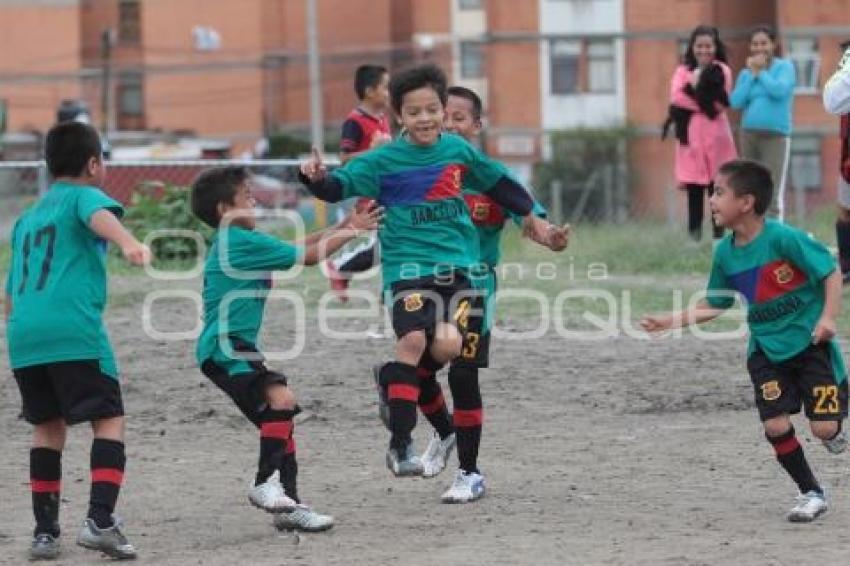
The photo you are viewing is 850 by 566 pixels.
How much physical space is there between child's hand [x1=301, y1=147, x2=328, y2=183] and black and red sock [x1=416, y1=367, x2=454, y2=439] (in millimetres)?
1092

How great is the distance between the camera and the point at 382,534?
7141mm

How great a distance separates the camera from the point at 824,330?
7109 mm

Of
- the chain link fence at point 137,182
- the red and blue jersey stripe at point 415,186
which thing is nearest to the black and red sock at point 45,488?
the red and blue jersey stripe at point 415,186

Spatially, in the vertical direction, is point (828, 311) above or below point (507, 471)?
above

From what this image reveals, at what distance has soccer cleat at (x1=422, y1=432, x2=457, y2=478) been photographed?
26.3 ft

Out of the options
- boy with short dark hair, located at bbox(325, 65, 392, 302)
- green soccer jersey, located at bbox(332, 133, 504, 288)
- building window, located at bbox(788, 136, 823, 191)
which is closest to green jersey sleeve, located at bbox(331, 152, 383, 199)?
green soccer jersey, located at bbox(332, 133, 504, 288)

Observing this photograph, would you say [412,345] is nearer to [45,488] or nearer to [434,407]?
[434,407]

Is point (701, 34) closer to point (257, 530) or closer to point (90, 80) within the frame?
point (257, 530)

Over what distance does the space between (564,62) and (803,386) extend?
5421 centimetres

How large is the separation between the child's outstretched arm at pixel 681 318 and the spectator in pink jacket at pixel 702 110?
8572 millimetres

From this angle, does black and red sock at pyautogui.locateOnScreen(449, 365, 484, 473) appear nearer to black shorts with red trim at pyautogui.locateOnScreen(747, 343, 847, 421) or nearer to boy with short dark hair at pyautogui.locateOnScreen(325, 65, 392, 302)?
black shorts with red trim at pyautogui.locateOnScreen(747, 343, 847, 421)

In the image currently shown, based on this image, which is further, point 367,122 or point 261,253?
point 367,122

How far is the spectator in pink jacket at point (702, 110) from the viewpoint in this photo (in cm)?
1598

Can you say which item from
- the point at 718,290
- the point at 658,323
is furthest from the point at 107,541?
the point at 718,290
